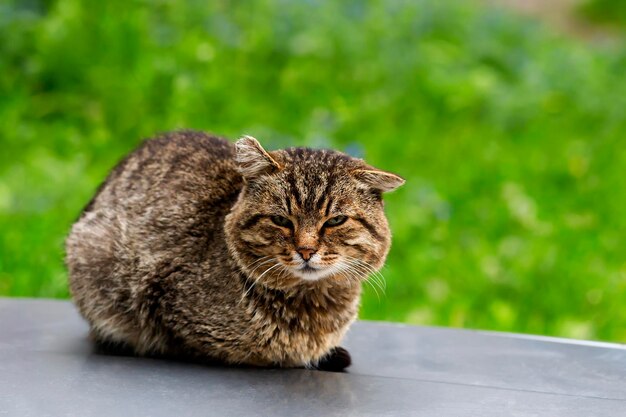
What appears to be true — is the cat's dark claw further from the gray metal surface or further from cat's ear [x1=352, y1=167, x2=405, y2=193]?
cat's ear [x1=352, y1=167, x2=405, y2=193]

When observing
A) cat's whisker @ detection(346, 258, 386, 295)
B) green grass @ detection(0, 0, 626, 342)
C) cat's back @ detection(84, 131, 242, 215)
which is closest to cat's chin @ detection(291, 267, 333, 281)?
cat's whisker @ detection(346, 258, 386, 295)

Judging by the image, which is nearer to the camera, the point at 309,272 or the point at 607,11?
the point at 309,272

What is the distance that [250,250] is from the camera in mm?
3045

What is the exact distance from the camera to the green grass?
17.3 ft

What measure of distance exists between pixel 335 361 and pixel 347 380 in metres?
0.19

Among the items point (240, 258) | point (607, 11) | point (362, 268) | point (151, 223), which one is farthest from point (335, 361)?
point (607, 11)

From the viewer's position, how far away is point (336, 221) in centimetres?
301

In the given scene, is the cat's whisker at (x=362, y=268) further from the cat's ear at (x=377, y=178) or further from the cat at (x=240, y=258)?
the cat's ear at (x=377, y=178)

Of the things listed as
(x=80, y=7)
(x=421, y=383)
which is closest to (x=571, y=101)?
(x=80, y=7)

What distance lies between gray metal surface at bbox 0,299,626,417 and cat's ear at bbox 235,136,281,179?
0.64m

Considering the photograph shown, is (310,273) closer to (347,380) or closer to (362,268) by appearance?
(362,268)

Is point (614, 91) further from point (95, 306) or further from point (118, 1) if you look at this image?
point (95, 306)

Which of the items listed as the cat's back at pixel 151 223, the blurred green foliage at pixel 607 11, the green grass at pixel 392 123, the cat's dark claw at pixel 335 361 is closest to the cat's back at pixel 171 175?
the cat's back at pixel 151 223

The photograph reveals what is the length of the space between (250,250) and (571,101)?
560 centimetres
